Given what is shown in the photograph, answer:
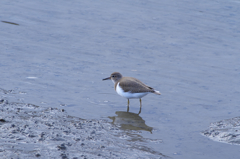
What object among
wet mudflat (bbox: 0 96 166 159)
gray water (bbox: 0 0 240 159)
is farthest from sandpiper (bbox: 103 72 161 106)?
wet mudflat (bbox: 0 96 166 159)

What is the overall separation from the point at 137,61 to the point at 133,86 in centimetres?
248

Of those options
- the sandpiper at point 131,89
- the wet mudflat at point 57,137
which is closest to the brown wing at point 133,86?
the sandpiper at point 131,89

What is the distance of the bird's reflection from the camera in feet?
22.7

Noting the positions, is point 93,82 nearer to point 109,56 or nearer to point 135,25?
point 109,56

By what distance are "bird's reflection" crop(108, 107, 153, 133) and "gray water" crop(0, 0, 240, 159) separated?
1.1 inches

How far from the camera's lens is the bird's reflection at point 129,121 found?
691cm

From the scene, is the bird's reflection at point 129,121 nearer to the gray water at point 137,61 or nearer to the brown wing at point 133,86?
the gray water at point 137,61

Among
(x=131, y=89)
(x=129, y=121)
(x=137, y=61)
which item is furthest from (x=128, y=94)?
(x=137, y=61)

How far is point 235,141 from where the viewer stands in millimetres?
6230

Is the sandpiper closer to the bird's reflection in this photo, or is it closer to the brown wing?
the brown wing

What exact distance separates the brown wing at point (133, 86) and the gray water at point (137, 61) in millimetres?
470

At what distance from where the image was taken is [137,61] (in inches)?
411

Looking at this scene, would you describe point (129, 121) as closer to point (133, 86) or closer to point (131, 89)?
point (131, 89)

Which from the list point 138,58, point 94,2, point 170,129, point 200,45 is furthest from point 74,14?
point 170,129
